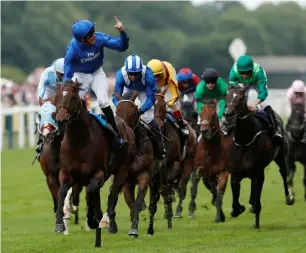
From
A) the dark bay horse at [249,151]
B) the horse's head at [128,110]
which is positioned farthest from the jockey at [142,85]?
the dark bay horse at [249,151]

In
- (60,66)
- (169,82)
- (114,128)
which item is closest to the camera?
(114,128)

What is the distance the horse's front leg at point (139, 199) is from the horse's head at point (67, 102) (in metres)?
1.64

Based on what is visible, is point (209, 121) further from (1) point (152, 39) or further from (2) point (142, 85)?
(1) point (152, 39)

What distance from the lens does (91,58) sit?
40.2ft

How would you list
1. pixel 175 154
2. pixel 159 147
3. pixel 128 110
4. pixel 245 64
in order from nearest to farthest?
pixel 128 110 < pixel 159 147 < pixel 245 64 < pixel 175 154

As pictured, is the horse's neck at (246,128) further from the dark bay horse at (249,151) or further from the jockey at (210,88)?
the jockey at (210,88)

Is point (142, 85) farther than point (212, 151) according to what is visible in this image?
No

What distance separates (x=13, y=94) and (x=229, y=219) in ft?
63.7

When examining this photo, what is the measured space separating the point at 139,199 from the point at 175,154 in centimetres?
252

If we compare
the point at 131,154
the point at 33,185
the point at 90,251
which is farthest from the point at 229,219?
the point at 33,185

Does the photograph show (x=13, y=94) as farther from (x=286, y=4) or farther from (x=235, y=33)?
(x=286, y=4)

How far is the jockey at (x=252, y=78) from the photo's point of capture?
14.3 meters

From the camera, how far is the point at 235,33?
97.4 m

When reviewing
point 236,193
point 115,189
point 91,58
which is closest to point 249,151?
point 236,193
